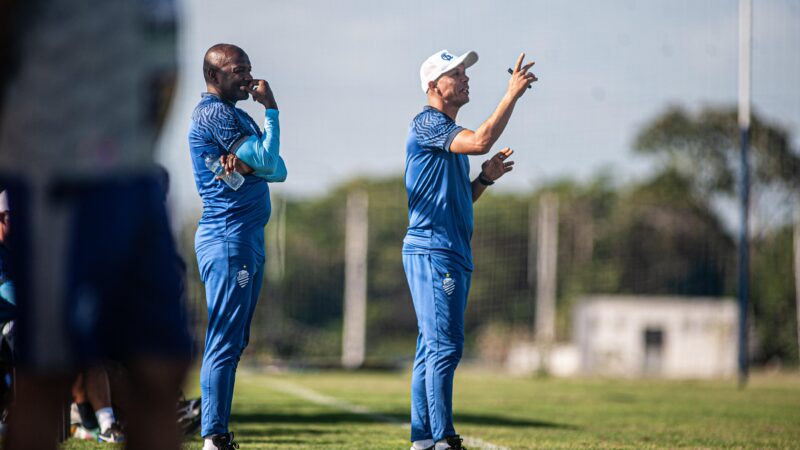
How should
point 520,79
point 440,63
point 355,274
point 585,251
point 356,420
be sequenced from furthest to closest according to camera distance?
point 585,251
point 355,274
point 356,420
point 440,63
point 520,79

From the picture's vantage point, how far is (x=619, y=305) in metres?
→ 39.3

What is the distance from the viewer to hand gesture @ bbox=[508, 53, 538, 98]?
5.94 m

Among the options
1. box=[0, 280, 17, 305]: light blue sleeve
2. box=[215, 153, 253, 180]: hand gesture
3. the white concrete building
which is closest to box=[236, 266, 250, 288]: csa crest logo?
box=[215, 153, 253, 180]: hand gesture

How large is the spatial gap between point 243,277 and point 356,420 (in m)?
3.93

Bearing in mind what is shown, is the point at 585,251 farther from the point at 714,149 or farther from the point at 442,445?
the point at 442,445

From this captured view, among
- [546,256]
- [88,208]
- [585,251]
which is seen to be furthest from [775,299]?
[88,208]

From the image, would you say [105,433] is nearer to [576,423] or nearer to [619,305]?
[576,423]

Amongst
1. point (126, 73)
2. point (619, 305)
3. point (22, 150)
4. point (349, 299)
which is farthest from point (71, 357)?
point (619, 305)

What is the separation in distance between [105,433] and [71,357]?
4.06 metres

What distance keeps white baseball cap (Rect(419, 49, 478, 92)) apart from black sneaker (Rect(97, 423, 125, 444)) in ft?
9.08

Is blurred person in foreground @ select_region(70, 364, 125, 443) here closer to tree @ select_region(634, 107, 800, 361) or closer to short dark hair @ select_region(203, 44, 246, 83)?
short dark hair @ select_region(203, 44, 246, 83)

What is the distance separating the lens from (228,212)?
6.14 metres

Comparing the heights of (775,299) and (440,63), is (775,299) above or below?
below

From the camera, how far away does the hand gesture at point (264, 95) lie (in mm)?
6102
